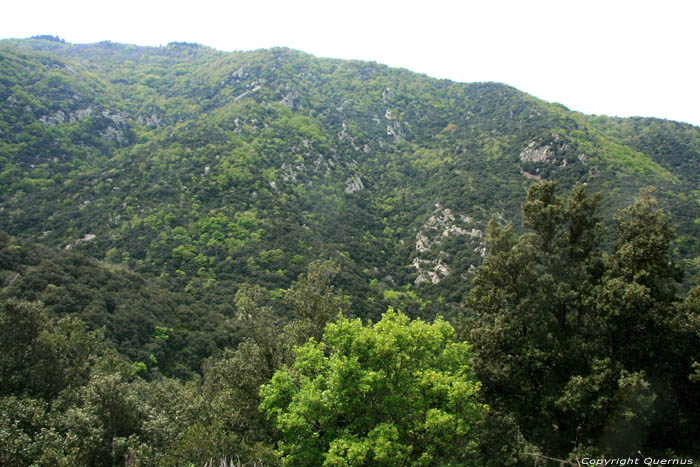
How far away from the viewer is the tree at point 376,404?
41.5ft

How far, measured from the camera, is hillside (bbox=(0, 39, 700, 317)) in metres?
74.1

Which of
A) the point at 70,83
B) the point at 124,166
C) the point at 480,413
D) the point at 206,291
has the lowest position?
the point at 206,291

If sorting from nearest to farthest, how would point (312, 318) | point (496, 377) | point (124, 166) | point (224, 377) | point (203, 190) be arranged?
point (496, 377), point (224, 377), point (312, 318), point (203, 190), point (124, 166)

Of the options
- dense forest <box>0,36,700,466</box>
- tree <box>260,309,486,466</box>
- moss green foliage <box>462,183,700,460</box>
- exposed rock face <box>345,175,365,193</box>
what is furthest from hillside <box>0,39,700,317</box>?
tree <box>260,309,486,466</box>

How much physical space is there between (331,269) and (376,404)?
14436mm

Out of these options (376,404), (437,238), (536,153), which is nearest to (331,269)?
(376,404)

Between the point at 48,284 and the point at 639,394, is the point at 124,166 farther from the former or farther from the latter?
the point at 639,394

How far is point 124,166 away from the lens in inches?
3701

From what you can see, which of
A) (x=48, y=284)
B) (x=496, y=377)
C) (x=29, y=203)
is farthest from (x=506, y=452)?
(x=29, y=203)

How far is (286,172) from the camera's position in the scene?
10600 centimetres

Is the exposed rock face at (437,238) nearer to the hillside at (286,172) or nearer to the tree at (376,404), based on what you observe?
the hillside at (286,172)

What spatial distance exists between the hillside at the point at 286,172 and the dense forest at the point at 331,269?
75 centimetres

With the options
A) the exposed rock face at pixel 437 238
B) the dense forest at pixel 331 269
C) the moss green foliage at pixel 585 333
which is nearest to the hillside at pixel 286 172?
the exposed rock face at pixel 437 238

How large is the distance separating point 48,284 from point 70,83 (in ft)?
387
